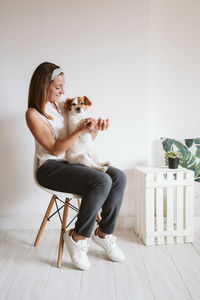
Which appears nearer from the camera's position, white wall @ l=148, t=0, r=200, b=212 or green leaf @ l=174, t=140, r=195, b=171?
green leaf @ l=174, t=140, r=195, b=171

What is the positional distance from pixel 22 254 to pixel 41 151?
2.22ft

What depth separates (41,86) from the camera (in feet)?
6.31

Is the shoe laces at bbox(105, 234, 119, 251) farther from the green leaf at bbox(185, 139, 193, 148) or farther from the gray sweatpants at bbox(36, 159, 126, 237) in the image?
the green leaf at bbox(185, 139, 193, 148)

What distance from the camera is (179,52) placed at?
8.61ft

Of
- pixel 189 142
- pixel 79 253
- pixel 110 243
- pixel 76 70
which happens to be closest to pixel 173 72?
pixel 189 142

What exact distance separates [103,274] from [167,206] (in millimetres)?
685

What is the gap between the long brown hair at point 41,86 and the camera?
1924mm

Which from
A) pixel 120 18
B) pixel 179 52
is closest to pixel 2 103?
pixel 120 18

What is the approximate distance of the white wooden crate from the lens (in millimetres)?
2113

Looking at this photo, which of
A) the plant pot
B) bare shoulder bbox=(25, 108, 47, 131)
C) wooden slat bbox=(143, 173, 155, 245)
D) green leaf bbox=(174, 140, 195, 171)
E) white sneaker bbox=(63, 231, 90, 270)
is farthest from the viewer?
green leaf bbox=(174, 140, 195, 171)

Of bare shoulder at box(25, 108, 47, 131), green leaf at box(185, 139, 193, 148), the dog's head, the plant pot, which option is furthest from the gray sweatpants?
green leaf at box(185, 139, 193, 148)

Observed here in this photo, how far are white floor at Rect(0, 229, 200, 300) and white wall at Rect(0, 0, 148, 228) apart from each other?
546mm

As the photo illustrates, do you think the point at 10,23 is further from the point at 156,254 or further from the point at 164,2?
the point at 156,254

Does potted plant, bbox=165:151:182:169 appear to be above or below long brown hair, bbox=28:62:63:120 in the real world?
below
